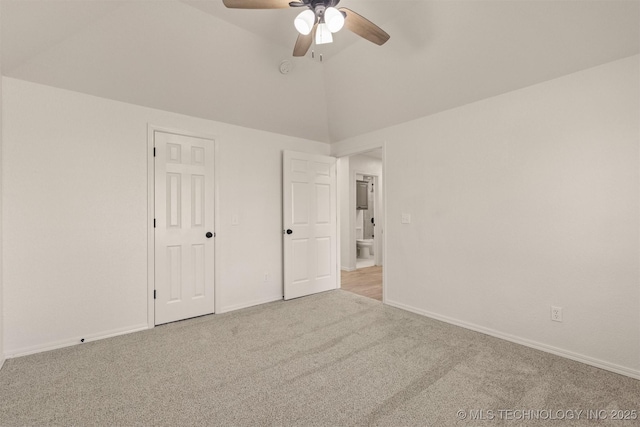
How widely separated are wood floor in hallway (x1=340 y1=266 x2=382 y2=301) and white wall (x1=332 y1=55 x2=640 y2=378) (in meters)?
0.83

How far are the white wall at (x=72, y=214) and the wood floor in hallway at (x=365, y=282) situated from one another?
2860mm

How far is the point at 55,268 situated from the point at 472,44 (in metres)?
4.21

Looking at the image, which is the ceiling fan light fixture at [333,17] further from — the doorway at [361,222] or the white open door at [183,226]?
the doorway at [361,222]

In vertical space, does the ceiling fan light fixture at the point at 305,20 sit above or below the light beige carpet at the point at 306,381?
above

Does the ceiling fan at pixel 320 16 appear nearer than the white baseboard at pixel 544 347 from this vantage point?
Yes

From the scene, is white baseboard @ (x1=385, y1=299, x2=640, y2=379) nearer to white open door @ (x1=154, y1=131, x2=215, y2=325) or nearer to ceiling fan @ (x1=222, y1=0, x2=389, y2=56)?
white open door @ (x1=154, y1=131, x2=215, y2=325)

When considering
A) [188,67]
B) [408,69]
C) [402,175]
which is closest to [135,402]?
[188,67]

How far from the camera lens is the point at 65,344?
260cm

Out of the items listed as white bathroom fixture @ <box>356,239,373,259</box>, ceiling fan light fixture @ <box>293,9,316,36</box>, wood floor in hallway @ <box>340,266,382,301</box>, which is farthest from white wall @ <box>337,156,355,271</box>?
ceiling fan light fixture @ <box>293,9,316,36</box>

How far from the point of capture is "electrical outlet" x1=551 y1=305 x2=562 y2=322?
2418mm

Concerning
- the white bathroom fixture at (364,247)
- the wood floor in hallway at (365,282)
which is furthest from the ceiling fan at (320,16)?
the white bathroom fixture at (364,247)

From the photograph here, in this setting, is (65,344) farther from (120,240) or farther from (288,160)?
(288,160)

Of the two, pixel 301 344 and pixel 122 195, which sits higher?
pixel 122 195

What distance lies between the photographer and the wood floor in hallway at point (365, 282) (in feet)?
14.3
